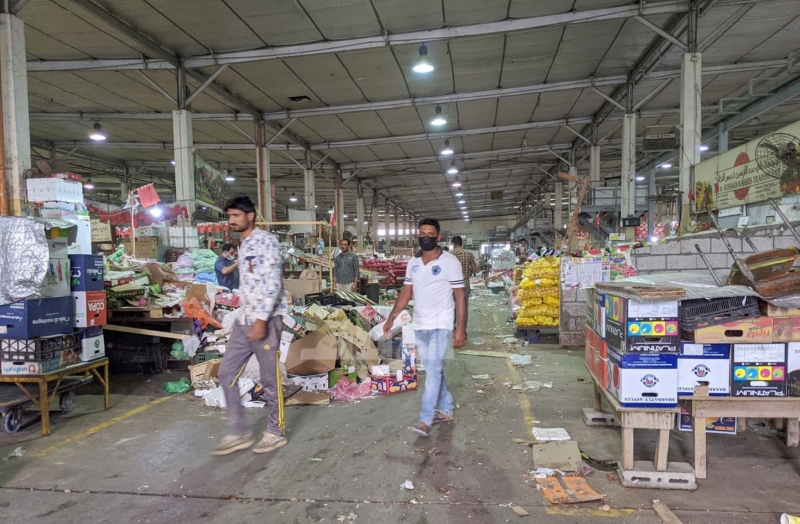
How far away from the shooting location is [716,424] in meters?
3.57

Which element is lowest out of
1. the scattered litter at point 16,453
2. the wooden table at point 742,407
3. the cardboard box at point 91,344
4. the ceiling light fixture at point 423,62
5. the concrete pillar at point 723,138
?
the scattered litter at point 16,453

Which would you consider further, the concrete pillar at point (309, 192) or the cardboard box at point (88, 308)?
the concrete pillar at point (309, 192)

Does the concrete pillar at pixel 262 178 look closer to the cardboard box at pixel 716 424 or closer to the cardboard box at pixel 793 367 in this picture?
the cardboard box at pixel 716 424

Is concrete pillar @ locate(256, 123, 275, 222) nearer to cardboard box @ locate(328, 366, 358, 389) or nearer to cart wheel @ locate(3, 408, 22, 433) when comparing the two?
cardboard box @ locate(328, 366, 358, 389)

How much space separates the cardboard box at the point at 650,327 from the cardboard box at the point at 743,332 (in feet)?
0.81

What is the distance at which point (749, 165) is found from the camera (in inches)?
305

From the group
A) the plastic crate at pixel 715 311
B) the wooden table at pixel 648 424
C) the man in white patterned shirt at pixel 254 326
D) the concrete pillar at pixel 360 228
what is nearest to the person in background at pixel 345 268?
the man in white patterned shirt at pixel 254 326

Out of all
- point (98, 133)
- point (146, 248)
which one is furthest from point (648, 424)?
point (98, 133)

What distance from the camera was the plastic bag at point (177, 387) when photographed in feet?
17.8

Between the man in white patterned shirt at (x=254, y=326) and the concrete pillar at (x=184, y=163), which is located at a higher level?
the concrete pillar at (x=184, y=163)

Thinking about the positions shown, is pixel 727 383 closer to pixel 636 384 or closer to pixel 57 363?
pixel 636 384

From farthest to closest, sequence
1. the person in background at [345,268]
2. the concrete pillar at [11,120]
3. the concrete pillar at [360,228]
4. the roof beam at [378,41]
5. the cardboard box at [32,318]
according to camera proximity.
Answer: the concrete pillar at [360,228] → the person in background at [345,268] → the roof beam at [378,41] → the concrete pillar at [11,120] → the cardboard box at [32,318]

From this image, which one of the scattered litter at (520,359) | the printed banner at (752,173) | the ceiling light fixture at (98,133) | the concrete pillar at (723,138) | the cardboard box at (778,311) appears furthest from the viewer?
the ceiling light fixture at (98,133)

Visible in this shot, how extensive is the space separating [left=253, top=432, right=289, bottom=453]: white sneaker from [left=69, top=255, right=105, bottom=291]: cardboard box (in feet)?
8.80
